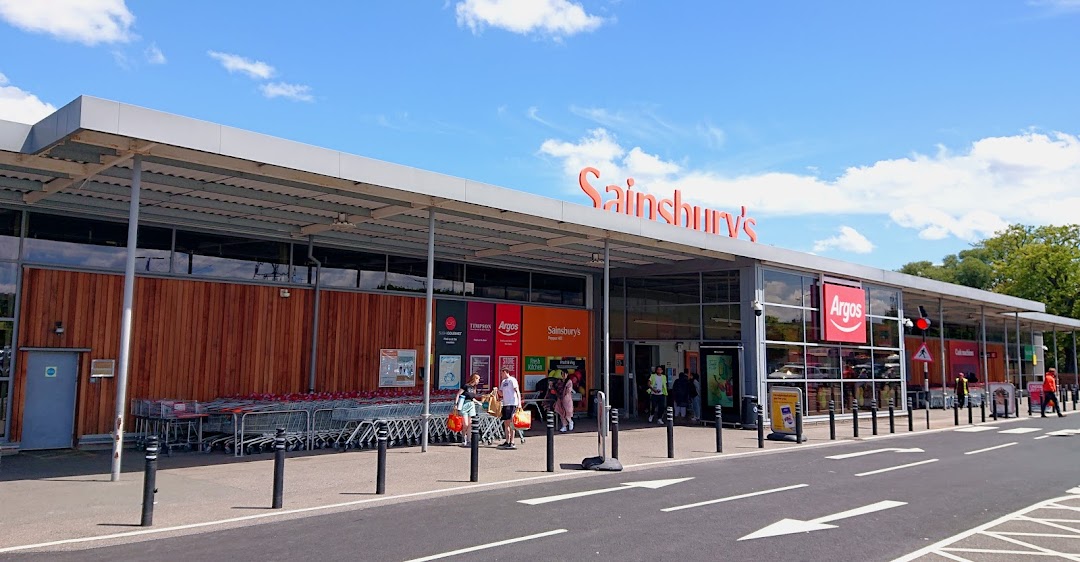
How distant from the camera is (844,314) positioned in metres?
24.6

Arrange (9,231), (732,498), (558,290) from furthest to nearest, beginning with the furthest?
(558,290), (9,231), (732,498)

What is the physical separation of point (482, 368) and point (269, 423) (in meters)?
8.26

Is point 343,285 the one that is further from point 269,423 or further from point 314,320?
point 269,423

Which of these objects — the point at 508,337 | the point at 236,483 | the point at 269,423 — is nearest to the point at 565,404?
the point at 508,337

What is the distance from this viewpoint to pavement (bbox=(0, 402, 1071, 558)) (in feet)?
27.7

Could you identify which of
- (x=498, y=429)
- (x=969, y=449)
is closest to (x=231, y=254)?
(x=498, y=429)

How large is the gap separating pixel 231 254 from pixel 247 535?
10.5 m

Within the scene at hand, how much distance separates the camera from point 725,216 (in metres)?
23.9

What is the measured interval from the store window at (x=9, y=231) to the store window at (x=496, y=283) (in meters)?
10.8

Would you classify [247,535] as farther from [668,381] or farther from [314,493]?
[668,381]

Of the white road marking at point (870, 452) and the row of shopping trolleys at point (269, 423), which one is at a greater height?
the row of shopping trolleys at point (269, 423)

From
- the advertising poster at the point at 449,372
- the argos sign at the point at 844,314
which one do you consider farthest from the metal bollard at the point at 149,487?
the argos sign at the point at 844,314

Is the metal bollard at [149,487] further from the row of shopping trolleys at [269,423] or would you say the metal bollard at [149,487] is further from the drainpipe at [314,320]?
the drainpipe at [314,320]

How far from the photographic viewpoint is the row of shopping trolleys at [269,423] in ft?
46.9
